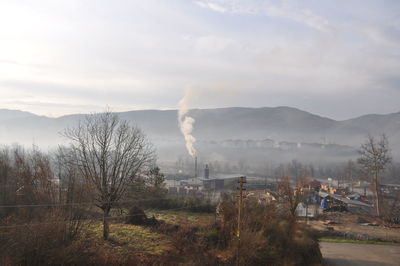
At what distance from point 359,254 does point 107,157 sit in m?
19.7

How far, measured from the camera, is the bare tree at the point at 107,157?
17.0m

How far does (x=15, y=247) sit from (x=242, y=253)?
34.1 ft

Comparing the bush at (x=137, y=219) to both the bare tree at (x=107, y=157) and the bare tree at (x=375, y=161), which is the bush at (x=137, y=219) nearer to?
the bare tree at (x=107, y=157)

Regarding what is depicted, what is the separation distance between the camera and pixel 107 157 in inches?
693

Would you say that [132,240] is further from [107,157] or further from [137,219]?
[107,157]

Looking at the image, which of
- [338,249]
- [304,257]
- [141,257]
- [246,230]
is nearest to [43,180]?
[141,257]

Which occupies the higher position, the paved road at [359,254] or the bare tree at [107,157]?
the bare tree at [107,157]

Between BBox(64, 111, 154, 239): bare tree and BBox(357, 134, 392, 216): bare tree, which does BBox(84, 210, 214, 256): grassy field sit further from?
BBox(357, 134, 392, 216): bare tree

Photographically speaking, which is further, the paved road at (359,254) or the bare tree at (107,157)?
the paved road at (359,254)

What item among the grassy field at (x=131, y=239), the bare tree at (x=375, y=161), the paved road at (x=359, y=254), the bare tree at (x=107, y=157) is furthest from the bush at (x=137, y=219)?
the bare tree at (x=375, y=161)

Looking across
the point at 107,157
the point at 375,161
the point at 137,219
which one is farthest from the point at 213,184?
the point at 107,157

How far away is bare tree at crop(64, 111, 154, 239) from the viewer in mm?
16984

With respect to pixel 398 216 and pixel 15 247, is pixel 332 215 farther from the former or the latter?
pixel 15 247

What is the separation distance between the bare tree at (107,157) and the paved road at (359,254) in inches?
577
